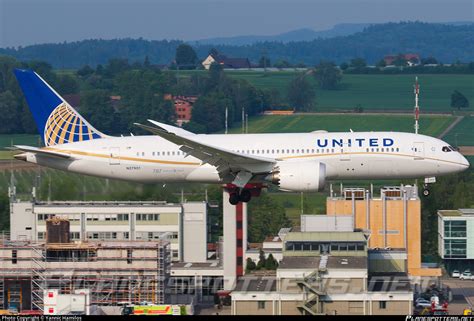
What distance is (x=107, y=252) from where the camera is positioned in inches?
3410

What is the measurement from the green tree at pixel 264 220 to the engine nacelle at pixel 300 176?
165 feet

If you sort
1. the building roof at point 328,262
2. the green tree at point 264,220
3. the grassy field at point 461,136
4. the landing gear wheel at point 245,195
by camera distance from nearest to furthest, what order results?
the landing gear wheel at point 245,195 → the building roof at point 328,262 → the green tree at point 264,220 → the grassy field at point 461,136

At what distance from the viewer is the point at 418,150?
72.8 m

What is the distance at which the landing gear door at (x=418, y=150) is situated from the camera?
2862 inches

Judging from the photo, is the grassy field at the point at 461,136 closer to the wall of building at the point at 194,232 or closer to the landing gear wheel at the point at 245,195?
the wall of building at the point at 194,232

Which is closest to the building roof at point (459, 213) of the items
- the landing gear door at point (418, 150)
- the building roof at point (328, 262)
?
the building roof at point (328, 262)

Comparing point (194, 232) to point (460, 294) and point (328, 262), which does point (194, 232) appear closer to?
point (460, 294)

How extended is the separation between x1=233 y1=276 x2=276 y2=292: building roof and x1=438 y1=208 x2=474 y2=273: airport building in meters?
40.1

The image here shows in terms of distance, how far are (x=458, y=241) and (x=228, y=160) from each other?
49.9 metres

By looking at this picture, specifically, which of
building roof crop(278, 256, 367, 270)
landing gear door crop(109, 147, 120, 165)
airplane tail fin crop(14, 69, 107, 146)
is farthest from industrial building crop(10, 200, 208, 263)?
landing gear door crop(109, 147, 120, 165)

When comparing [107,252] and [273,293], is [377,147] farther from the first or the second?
[107,252]

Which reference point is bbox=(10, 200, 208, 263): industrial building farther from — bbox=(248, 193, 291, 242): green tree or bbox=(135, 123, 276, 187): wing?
bbox=(135, 123, 276, 187): wing

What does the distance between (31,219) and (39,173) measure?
503 cm

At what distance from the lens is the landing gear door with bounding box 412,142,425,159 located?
72.7 m
